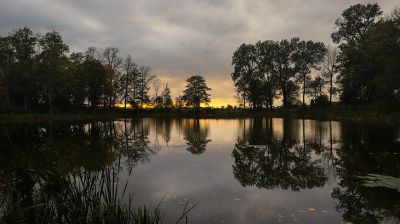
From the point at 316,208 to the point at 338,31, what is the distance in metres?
55.3

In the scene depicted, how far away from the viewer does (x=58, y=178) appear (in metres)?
5.68

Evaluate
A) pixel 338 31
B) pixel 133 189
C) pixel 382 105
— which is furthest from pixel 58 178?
pixel 338 31

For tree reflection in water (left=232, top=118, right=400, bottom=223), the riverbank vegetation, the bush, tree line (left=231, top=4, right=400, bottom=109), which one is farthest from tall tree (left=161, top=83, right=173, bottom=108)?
tree reflection in water (left=232, top=118, right=400, bottom=223)

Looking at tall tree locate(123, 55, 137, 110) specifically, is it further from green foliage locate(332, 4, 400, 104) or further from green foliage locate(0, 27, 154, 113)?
green foliage locate(332, 4, 400, 104)

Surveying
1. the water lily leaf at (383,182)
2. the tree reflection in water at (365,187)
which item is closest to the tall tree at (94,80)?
the tree reflection in water at (365,187)

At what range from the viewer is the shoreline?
39.6 metres

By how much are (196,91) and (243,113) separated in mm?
26768

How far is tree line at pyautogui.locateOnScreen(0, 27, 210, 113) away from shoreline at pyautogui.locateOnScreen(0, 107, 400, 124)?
4.42 meters

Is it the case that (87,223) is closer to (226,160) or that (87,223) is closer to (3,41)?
(226,160)

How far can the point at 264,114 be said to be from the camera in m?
68.9

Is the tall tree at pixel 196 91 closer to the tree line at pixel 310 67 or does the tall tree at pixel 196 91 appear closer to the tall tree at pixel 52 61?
the tree line at pixel 310 67

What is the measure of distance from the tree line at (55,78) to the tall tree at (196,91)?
16.0 metres

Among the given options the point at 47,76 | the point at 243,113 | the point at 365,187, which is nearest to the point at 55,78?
the point at 47,76

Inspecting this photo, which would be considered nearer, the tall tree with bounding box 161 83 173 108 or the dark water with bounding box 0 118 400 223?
the dark water with bounding box 0 118 400 223
